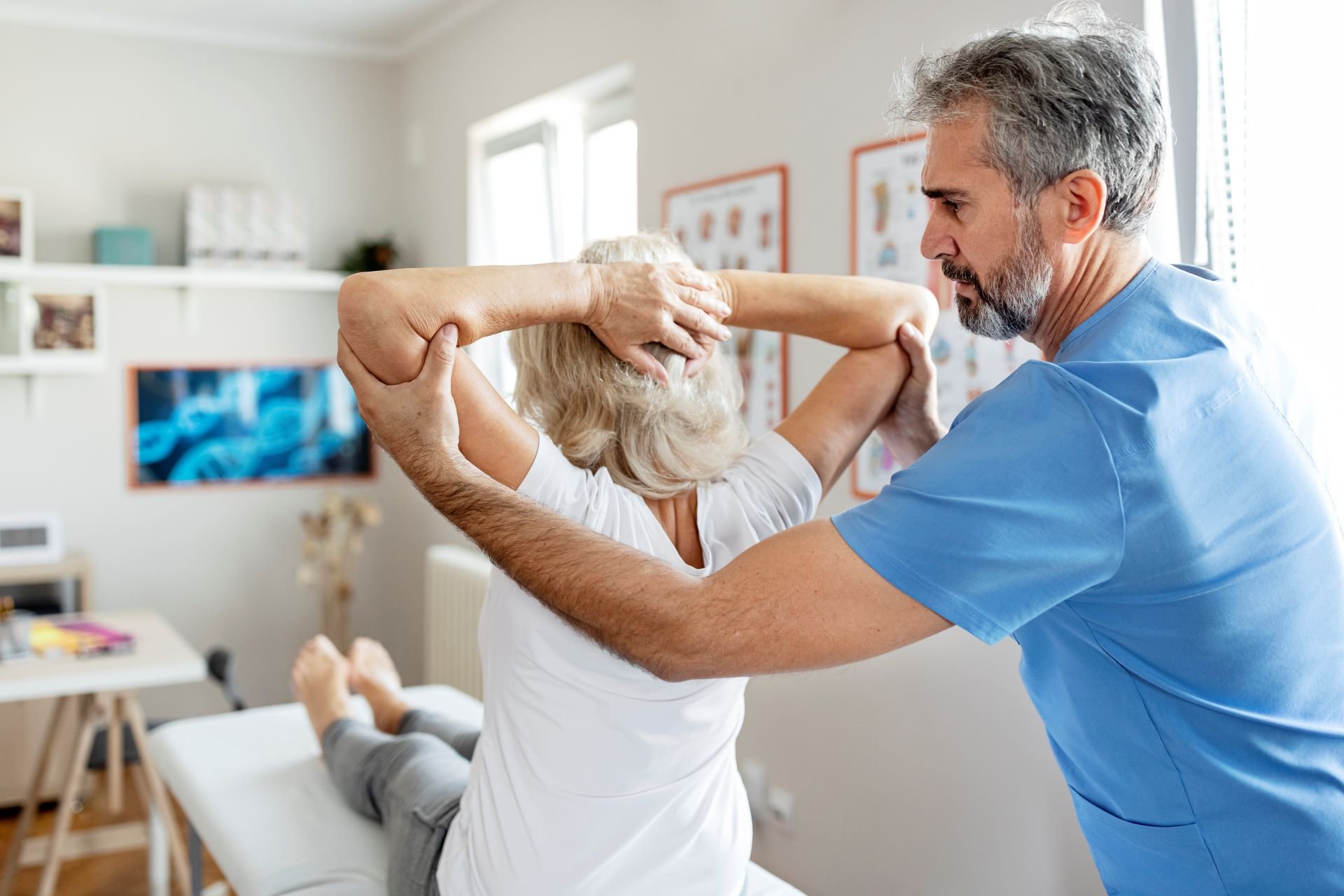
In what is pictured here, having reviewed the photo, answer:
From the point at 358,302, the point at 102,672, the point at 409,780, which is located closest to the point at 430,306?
the point at 358,302

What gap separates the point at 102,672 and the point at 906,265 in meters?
2.08

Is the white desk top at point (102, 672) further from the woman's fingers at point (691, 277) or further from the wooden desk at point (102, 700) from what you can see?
the woman's fingers at point (691, 277)

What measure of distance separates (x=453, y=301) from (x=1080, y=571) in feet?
2.17

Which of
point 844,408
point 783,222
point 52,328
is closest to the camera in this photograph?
point 844,408

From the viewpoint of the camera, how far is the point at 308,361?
4.46 m

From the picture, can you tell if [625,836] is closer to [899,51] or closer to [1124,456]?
[1124,456]

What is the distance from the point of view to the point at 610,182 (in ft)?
11.7

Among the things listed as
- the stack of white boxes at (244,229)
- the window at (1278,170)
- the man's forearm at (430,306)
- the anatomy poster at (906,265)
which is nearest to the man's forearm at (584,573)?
the man's forearm at (430,306)

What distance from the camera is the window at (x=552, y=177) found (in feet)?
11.4

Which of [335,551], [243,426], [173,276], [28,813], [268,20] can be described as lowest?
[28,813]

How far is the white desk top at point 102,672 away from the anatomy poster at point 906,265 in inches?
67.5

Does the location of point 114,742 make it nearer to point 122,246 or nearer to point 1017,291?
point 122,246

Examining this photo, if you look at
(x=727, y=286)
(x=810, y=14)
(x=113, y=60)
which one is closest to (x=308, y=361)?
(x=113, y=60)

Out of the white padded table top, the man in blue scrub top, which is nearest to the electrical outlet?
the white padded table top
